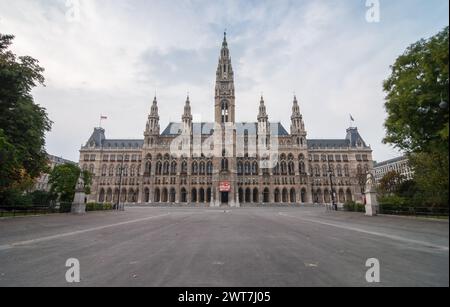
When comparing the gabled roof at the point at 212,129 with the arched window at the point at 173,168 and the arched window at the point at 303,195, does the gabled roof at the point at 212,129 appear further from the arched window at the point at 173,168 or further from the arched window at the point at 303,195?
the arched window at the point at 303,195

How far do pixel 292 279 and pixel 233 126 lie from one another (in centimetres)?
6560

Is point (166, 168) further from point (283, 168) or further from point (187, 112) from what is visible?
point (283, 168)

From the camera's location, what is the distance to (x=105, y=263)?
5062 mm

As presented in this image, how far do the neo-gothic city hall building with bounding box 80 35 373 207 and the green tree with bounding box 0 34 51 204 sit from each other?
4560 cm

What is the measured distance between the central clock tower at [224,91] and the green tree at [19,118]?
171 ft

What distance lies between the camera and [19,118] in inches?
717

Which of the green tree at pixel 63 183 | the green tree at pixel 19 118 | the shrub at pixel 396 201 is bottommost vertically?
the shrub at pixel 396 201

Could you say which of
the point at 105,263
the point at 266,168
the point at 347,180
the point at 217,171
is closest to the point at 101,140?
the point at 217,171

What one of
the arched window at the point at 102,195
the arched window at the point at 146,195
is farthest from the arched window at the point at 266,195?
the arched window at the point at 102,195

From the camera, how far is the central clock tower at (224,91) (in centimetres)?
7150

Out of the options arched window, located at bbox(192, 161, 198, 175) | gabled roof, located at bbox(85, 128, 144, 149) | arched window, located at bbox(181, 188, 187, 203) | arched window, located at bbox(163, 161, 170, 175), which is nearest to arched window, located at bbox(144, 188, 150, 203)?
arched window, located at bbox(163, 161, 170, 175)

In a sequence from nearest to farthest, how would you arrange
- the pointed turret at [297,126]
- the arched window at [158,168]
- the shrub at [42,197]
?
1. the shrub at [42,197]
2. the arched window at [158,168]
3. the pointed turret at [297,126]

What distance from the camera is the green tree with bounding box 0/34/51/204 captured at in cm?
1730
